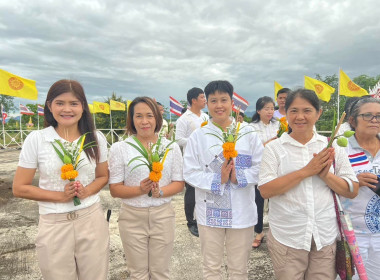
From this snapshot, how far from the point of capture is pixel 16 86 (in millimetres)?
8438

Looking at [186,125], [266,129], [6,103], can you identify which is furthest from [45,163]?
[6,103]

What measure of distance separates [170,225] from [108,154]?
811 mm

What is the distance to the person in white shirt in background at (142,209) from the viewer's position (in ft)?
6.88

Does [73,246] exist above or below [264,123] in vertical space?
below

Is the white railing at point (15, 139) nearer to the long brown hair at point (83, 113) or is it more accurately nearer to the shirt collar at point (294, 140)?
the long brown hair at point (83, 113)

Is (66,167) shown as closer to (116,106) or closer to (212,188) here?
(212,188)

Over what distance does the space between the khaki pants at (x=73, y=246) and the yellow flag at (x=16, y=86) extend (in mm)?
8052

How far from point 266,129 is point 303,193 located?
1993mm

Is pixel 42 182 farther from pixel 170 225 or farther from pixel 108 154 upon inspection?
pixel 170 225

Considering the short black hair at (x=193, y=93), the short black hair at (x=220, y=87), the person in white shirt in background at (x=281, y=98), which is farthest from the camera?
the short black hair at (x=193, y=93)

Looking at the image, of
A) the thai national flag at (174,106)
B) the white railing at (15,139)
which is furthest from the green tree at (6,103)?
the thai national flag at (174,106)

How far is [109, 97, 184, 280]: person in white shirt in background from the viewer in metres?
2.10

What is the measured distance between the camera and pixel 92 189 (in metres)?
1.89

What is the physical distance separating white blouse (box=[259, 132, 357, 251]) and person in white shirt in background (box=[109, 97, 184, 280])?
2.67ft
